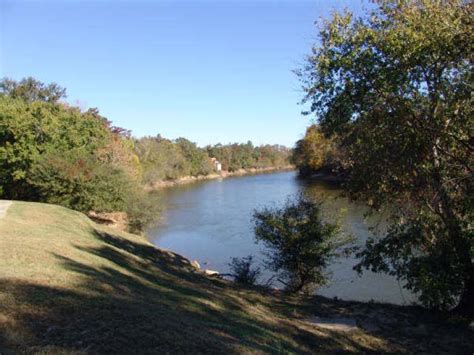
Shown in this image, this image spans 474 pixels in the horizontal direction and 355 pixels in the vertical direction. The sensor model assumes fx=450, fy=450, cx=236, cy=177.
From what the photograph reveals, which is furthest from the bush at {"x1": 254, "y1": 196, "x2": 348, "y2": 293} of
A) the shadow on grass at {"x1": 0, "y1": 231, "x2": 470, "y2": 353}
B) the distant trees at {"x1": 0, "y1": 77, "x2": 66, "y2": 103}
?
the distant trees at {"x1": 0, "y1": 77, "x2": 66, "y2": 103}

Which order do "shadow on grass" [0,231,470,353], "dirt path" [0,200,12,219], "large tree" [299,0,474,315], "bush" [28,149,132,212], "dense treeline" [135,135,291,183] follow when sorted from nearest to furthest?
1. "shadow on grass" [0,231,470,353]
2. "large tree" [299,0,474,315]
3. "dirt path" [0,200,12,219]
4. "bush" [28,149,132,212]
5. "dense treeline" [135,135,291,183]

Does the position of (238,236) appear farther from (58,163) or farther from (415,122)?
(415,122)

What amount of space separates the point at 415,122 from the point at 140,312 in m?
7.56

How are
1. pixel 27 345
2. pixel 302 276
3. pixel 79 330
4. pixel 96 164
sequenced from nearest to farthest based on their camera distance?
1. pixel 27 345
2. pixel 79 330
3. pixel 302 276
4. pixel 96 164

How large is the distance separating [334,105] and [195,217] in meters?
34.6

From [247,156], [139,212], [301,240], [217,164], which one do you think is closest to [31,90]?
[139,212]

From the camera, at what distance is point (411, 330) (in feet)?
33.9

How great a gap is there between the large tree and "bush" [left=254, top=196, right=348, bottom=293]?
307 cm

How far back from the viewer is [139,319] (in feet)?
21.2

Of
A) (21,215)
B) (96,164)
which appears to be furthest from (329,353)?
(96,164)

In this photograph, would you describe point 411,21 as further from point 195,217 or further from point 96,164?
point 195,217

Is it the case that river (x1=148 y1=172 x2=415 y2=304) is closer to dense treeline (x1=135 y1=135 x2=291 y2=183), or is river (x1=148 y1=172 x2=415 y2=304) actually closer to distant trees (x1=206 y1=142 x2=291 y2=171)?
dense treeline (x1=135 y1=135 x2=291 y2=183)

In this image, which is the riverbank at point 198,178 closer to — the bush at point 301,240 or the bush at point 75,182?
the bush at point 75,182

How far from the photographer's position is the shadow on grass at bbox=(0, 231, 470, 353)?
5.43 meters
